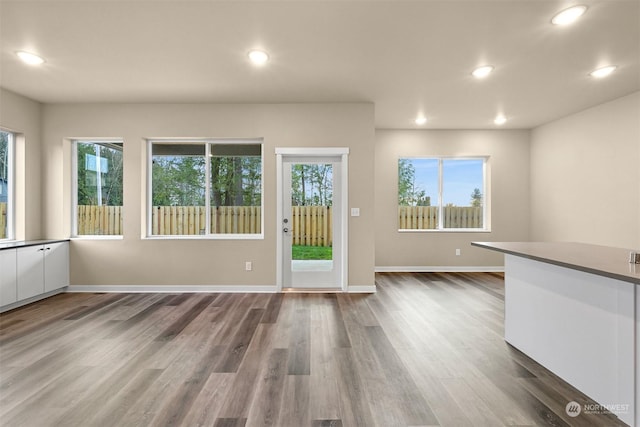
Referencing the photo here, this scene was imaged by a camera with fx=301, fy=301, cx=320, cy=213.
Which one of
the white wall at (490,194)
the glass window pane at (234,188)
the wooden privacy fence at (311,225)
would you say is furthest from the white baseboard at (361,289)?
the glass window pane at (234,188)

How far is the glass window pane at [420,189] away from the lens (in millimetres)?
6223

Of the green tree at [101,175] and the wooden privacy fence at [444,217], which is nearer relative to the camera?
the green tree at [101,175]

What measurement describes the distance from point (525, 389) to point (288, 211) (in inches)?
134

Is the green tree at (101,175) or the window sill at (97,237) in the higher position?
the green tree at (101,175)

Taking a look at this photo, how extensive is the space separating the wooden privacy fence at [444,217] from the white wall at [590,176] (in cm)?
111

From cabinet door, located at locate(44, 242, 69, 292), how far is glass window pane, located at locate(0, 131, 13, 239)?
2.05 ft

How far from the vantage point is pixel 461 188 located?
20.6 ft

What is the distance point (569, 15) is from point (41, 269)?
644 centimetres

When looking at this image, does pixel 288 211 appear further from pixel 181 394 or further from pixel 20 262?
pixel 20 262

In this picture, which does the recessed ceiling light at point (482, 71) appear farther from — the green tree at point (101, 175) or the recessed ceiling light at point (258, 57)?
the green tree at point (101, 175)

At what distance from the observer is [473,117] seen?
208 inches

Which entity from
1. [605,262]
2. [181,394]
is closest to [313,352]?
[181,394]

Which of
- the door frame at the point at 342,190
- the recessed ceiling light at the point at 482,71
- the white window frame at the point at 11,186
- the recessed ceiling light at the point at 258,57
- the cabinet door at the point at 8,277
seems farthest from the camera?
the door frame at the point at 342,190

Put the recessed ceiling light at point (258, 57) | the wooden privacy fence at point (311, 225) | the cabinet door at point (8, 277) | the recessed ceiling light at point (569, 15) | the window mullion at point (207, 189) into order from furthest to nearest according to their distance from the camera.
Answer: the window mullion at point (207, 189) < the wooden privacy fence at point (311, 225) < the cabinet door at point (8, 277) < the recessed ceiling light at point (258, 57) < the recessed ceiling light at point (569, 15)
